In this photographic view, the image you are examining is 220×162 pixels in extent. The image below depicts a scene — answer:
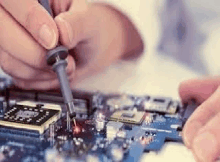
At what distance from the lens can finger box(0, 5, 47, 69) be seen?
2.38ft

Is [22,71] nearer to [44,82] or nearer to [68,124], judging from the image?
[44,82]

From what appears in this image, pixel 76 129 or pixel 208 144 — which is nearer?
pixel 208 144

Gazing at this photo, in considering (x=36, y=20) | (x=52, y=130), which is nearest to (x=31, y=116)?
(x=52, y=130)

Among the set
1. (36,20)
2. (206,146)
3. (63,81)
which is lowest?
(206,146)

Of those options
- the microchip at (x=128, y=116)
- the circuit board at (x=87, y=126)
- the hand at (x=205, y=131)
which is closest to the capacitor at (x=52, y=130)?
the circuit board at (x=87, y=126)

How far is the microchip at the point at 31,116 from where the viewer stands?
60cm

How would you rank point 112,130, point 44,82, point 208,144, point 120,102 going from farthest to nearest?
1. point 44,82
2. point 120,102
3. point 112,130
4. point 208,144

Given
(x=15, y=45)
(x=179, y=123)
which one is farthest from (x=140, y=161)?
(x=15, y=45)

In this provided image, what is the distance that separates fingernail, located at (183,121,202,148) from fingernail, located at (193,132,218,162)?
4 centimetres

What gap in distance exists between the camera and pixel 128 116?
649 millimetres

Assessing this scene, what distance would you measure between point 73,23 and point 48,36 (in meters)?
0.11

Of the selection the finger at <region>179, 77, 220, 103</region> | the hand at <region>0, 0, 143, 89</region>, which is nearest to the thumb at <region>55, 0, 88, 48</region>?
the hand at <region>0, 0, 143, 89</region>

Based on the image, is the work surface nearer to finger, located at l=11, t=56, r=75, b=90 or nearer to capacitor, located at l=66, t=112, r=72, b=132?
finger, located at l=11, t=56, r=75, b=90

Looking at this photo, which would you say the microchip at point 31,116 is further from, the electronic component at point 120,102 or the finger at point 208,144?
the finger at point 208,144
